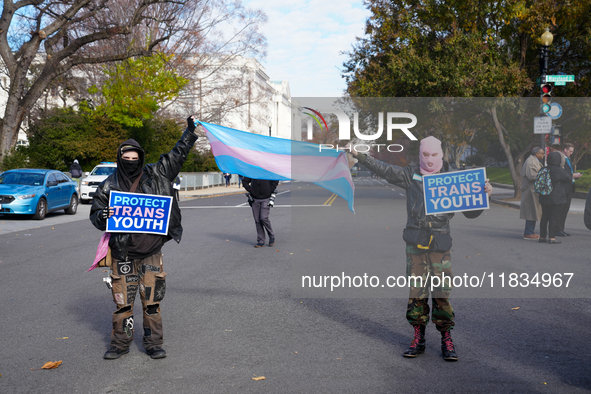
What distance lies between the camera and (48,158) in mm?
32062

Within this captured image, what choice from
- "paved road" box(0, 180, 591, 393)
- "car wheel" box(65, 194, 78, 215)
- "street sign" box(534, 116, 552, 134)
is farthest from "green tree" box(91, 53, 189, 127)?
"paved road" box(0, 180, 591, 393)

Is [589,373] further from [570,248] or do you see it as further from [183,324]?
[570,248]

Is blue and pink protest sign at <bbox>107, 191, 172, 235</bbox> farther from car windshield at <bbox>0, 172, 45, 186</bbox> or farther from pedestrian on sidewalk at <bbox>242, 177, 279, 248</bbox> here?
Result: car windshield at <bbox>0, 172, 45, 186</bbox>

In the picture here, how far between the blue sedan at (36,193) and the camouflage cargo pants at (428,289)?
602 inches

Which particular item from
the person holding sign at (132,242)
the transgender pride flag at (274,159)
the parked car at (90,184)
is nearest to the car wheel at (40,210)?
the parked car at (90,184)

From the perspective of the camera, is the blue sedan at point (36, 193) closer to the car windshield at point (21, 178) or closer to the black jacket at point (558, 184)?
the car windshield at point (21, 178)

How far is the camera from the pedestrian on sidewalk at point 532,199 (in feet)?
42.0

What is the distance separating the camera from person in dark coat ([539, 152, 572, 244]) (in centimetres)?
1210

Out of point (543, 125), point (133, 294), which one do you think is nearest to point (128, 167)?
point (133, 294)

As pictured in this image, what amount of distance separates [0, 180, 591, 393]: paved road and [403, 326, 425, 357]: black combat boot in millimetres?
70

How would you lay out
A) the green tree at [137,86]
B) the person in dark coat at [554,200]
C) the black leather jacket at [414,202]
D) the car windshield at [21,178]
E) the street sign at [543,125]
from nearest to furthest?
the black leather jacket at [414,202] → the person in dark coat at [554,200] → the street sign at [543,125] → the car windshield at [21,178] → the green tree at [137,86]

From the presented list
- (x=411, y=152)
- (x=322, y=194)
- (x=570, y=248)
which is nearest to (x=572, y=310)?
(x=411, y=152)

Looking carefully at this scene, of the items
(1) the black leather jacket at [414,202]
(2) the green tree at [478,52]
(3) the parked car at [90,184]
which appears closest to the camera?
(1) the black leather jacket at [414,202]

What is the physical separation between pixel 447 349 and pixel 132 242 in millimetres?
2871
